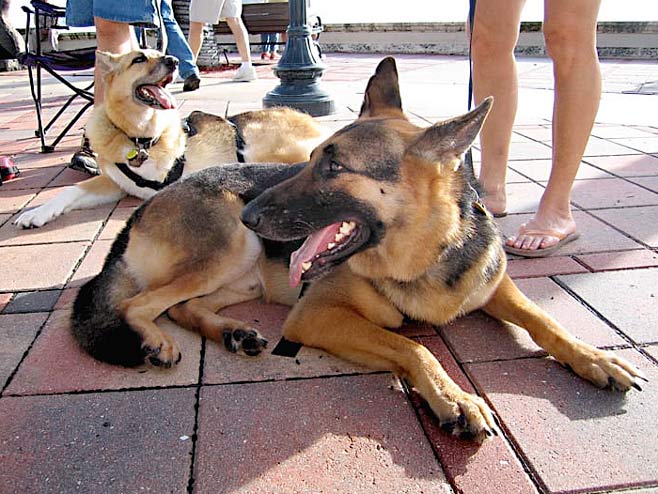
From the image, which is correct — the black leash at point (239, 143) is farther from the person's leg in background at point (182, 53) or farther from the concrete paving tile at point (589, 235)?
the person's leg in background at point (182, 53)

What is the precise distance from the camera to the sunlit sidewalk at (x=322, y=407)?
1862mm

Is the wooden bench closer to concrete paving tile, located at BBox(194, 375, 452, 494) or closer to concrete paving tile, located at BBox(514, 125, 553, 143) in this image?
concrete paving tile, located at BBox(514, 125, 553, 143)

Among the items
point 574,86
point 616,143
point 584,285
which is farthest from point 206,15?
point 584,285

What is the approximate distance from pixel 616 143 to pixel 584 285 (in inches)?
141

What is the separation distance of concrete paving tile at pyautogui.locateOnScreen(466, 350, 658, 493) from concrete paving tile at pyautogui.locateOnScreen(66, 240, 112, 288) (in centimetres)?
227

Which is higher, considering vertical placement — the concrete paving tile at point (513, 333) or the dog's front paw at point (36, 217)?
the dog's front paw at point (36, 217)

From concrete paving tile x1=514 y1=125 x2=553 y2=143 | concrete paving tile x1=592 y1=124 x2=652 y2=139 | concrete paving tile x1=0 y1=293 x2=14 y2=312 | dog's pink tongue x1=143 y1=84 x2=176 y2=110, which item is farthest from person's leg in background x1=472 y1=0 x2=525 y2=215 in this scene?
concrete paving tile x1=0 y1=293 x2=14 y2=312

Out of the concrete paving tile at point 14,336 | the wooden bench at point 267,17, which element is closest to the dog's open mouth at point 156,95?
the concrete paving tile at point 14,336

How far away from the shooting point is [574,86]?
11.0 feet

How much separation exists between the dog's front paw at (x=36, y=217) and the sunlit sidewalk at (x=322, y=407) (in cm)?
43

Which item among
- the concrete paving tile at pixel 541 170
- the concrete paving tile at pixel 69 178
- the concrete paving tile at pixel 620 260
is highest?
the concrete paving tile at pixel 541 170

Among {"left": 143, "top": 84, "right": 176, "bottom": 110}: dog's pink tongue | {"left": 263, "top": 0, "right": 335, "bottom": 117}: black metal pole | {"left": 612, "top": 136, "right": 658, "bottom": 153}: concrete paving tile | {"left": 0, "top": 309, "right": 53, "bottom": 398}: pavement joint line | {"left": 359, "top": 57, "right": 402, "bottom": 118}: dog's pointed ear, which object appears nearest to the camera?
{"left": 0, "top": 309, "right": 53, "bottom": 398}: pavement joint line

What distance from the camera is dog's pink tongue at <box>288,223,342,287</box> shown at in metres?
2.40

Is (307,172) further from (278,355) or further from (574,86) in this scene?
(574,86)
